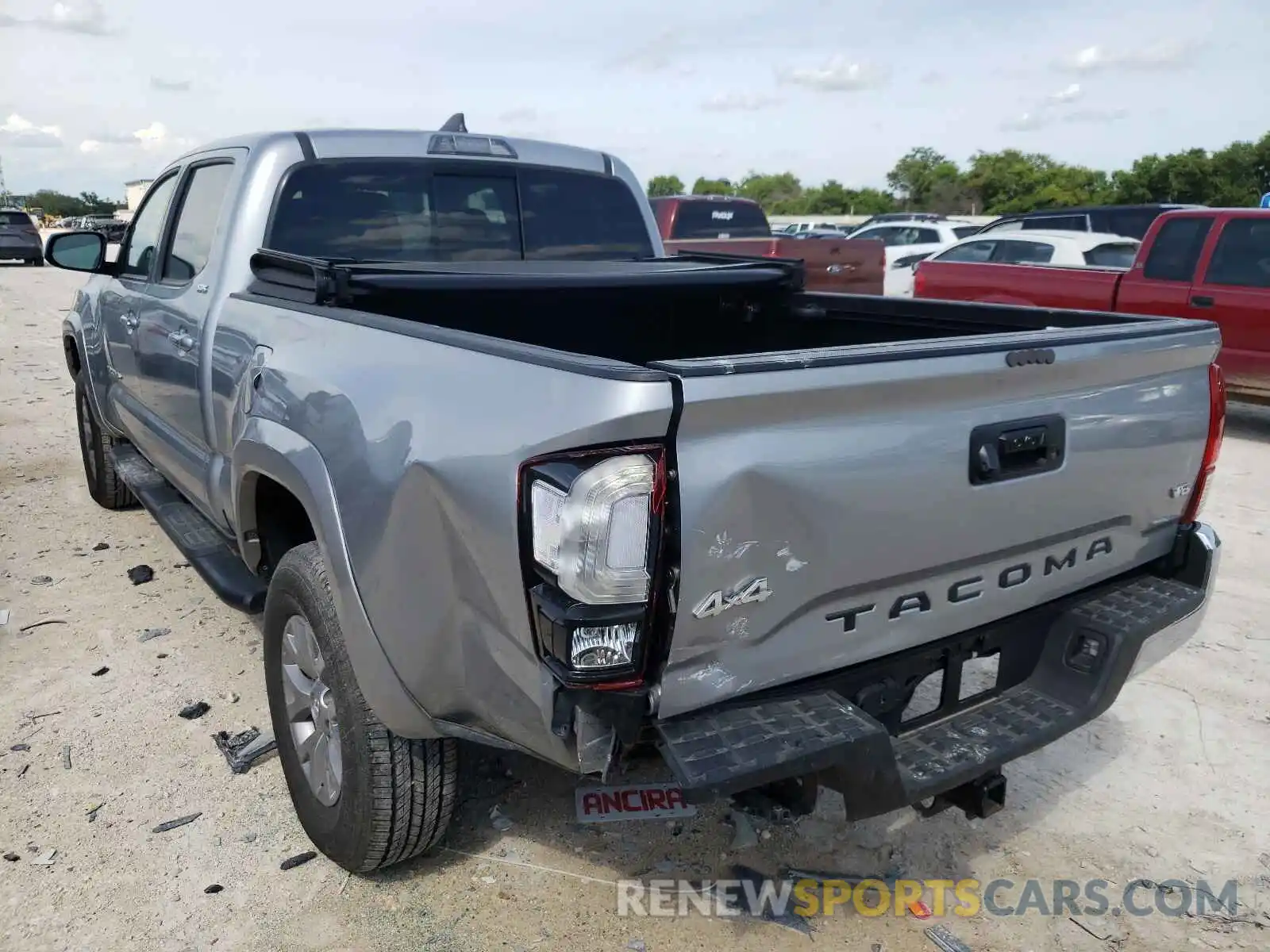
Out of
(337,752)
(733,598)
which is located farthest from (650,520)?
(337,752)

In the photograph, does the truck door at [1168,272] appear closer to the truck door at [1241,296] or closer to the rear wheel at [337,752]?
the truck door at [1241,296]

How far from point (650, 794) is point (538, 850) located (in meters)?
0.72

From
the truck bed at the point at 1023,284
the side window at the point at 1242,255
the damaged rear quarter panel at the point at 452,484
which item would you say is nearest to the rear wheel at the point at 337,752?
the damaged rear quarter panel at the point at 452,484

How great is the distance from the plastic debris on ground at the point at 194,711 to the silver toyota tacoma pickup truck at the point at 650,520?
50cm

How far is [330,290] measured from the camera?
2906mm

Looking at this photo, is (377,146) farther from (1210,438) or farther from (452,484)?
(1210,438)

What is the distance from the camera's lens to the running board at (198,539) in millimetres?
3342

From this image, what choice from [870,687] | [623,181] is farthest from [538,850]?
[623,181]

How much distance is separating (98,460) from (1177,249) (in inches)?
330

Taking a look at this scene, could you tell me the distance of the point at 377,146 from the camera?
150 inches

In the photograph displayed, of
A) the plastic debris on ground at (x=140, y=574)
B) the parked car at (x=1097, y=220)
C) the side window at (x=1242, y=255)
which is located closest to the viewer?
the plastic debris on ground at (x=140, y=574)

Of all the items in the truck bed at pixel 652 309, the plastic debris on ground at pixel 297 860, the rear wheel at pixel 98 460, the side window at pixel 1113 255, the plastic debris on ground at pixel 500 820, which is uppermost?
the truck bed at pixel 652 309

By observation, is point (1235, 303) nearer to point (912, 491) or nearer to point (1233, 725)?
point (1233, 725)

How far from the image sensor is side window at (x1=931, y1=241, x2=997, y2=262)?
1085 cm
